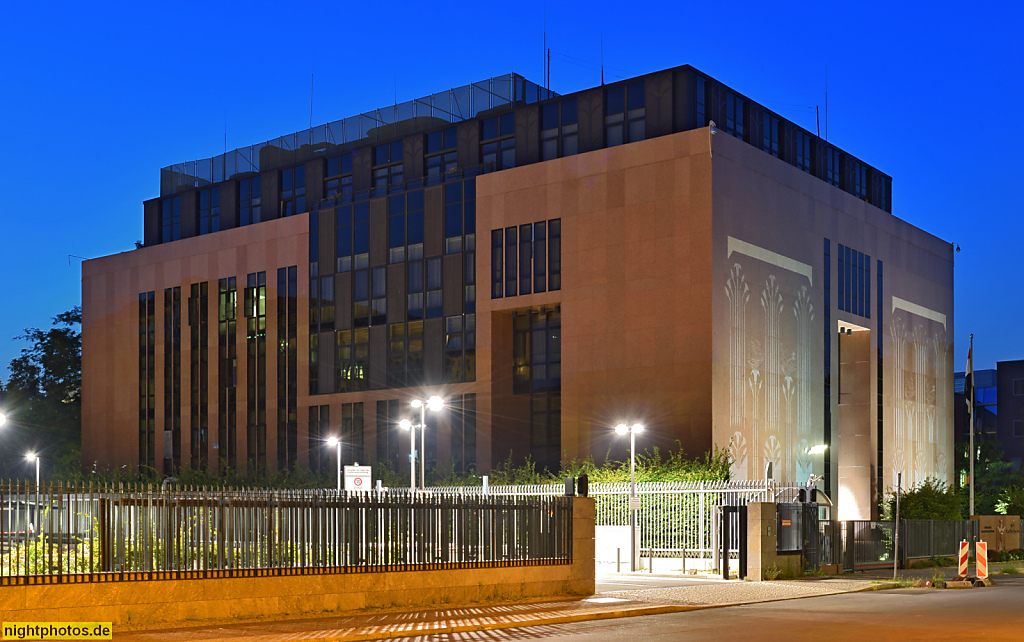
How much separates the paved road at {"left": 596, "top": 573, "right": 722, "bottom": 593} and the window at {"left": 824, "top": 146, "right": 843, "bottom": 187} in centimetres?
4219

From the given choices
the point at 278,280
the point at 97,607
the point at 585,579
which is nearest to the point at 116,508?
the point at 97,607

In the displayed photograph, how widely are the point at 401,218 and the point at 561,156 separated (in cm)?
1088

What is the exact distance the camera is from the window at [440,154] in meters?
Answer: 67.8

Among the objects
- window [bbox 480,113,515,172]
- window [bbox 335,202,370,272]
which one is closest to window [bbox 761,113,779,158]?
window [bbox 480,113,515,172]

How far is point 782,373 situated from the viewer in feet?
199

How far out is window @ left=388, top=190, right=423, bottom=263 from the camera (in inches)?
2630

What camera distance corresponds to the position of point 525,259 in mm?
61812

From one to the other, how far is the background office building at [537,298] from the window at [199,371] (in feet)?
0.67

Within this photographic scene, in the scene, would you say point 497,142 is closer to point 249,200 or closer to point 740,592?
point 249,200

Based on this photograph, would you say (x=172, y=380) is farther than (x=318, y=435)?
Yes

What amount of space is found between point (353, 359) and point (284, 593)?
49.0 meters

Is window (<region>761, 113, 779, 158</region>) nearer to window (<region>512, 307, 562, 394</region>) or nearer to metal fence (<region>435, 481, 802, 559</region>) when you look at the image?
window (<region>512, 307, 562, 394</region>)

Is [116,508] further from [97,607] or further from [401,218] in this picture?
[401,218]

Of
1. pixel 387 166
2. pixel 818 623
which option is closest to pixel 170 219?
pixel 387 166
